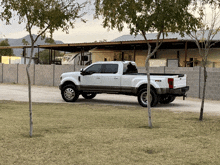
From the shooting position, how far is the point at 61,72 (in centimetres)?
2925

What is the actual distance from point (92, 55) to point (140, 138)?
30.8 m

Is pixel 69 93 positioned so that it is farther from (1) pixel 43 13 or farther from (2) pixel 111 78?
(1) pixel 43 13

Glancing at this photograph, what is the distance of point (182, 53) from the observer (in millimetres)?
32969

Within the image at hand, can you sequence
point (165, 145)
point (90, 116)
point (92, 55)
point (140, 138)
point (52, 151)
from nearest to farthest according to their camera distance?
point (52, 151)
point (165, 145)
point (140, 138)
point (90, 116)
point (92, 55)

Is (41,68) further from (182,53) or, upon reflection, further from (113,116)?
(113,116)

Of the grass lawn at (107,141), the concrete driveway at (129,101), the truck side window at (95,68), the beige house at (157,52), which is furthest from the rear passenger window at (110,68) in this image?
the beige house at (157,52)

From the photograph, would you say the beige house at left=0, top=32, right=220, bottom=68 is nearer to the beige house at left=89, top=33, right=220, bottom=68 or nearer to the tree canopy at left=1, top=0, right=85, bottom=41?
the beige house at left=89, top=33, right=220, bottom=68

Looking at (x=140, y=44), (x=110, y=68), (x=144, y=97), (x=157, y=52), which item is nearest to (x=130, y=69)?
(x=110, y=68)

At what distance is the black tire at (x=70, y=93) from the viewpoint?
54.9 ft

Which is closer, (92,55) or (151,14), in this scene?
(151,14)

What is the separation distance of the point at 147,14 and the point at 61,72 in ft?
68.2

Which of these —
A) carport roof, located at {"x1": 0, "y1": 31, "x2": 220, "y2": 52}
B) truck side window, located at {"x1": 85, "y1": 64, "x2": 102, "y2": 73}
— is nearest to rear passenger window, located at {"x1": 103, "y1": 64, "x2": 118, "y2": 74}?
truck side window, located at {"x1": 85, "y1": 64, "x2": 102, "y2": 73}

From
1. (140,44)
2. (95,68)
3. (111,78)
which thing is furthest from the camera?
(140,44)

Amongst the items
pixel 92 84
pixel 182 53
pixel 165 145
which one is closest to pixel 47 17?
pixel 165 145
